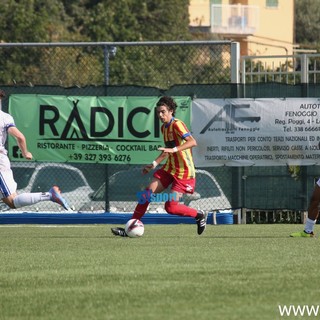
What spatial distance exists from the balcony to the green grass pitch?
4619 cm

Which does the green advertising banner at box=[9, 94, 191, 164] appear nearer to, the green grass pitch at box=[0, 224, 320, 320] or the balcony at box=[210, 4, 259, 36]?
the green grass pitch at box=[0, 224, 320, 320]

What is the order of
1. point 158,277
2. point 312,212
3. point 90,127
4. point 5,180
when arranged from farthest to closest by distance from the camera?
point 90,127, point 312,212, point 5,180, point 158,277

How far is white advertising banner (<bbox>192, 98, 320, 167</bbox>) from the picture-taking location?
20734 millimetres

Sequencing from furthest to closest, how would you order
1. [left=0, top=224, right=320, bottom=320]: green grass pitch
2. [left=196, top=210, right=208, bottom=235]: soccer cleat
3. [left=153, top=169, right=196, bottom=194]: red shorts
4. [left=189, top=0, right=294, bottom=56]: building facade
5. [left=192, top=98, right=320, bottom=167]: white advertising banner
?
1. [left=189, top=0, right=294, bottom=56]: building facade
2. [left=192, top=98, right=320, bottom=167]: white advertising banner
3. [left=196, top=210, right=208, bottom=235]: soccer cleat
4. [left=153, top=169, right=196, bottom=194]: red shorts
5. [left=0, top=224, right=320, bottom=320]: green grass pitch

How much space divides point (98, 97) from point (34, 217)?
7.12 ft

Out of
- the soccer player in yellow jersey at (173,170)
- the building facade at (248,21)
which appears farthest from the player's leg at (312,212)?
the building facade at (248,21)

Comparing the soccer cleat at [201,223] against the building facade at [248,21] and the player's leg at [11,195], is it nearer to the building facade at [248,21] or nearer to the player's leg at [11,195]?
the player's leg at [11,195]

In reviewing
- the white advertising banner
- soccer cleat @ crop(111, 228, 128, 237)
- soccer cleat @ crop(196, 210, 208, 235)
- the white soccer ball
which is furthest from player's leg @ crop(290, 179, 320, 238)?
the white advertising banner

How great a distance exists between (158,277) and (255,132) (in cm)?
970

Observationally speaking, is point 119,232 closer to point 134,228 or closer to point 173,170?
point 134,228

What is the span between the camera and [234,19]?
6378 centimetres

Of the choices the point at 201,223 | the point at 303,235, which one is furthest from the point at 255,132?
the point at 303,235

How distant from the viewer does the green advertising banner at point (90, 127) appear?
20953 millimetres

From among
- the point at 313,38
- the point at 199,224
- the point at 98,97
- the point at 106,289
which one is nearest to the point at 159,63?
the point at 98,97
